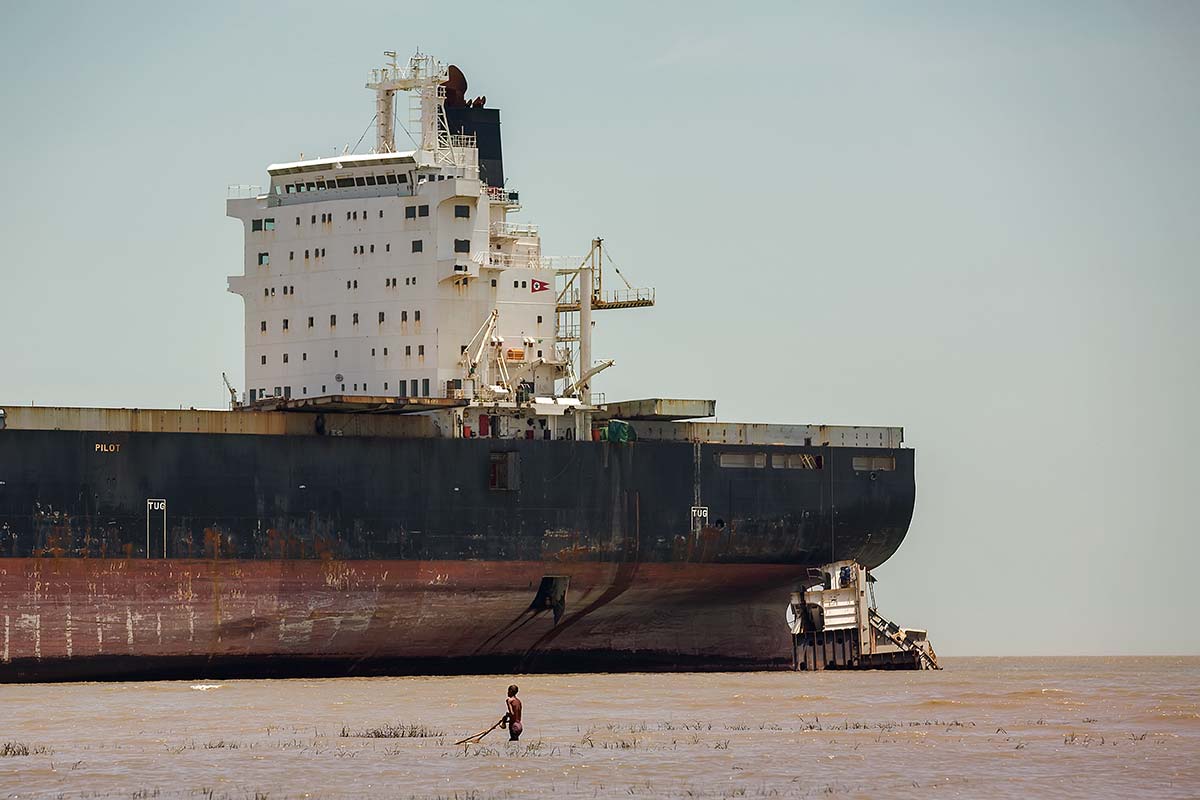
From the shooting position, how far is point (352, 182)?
152 ft

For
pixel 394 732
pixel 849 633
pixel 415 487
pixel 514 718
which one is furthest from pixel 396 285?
pixel 514 718

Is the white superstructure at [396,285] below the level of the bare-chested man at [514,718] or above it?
above

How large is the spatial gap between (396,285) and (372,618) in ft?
28.2

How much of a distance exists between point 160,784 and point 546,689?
15.6 meters

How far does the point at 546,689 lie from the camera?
3797 centimetres

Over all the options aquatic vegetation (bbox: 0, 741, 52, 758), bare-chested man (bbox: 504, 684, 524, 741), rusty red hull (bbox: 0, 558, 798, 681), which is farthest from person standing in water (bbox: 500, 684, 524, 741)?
rusty red hull (bbox: 0, 558, 798, 681)

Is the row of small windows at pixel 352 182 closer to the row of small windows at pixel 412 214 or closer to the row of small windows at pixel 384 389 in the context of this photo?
the row of small windows at pixel 412 214

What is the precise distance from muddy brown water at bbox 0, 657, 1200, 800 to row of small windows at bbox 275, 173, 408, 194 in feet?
41.9

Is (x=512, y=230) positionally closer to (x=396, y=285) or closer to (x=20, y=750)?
(x=396, y=285)

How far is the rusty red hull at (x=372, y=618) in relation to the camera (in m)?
38.0

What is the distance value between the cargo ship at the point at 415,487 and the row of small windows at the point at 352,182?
0.18ft

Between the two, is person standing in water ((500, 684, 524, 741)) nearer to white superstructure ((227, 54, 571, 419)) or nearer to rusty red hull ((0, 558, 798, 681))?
rusty red hull ((0, 558, 798, 681))

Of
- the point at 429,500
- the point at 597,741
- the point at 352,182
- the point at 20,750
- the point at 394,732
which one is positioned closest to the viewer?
the point at 20,750

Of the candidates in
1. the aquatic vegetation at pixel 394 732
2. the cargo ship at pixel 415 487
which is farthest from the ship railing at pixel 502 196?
the aquatic vegetation at pixel 394 732
